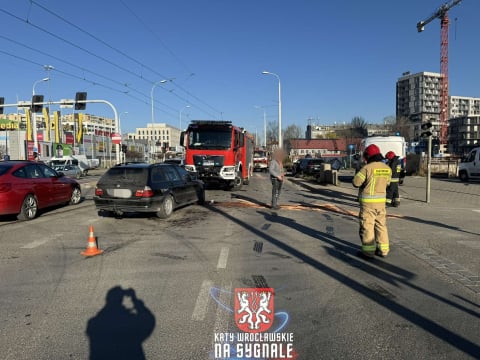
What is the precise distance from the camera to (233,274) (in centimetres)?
566

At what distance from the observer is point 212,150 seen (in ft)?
56.6

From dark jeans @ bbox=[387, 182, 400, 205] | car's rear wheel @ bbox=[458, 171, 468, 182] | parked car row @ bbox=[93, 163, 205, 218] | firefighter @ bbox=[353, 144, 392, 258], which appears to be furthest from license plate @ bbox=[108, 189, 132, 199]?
car's rear wheel @ bbox=[458, 171, 468, 182]

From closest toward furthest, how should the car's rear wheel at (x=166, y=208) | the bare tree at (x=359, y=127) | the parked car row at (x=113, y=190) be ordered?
the parked car row at (x=113, y=190) < the car's rear wheel at (x=166, y=208) < the bare tree at (x=359, y=127)

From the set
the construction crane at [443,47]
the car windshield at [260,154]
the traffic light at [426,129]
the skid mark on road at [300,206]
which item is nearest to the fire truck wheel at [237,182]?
the skid mark on road at [300,206]

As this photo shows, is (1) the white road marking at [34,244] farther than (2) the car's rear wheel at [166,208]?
No

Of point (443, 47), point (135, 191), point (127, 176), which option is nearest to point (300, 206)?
point (135, 191)

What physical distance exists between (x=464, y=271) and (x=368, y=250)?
1.35 m

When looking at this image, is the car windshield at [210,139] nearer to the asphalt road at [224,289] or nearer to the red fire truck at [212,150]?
the red fire truck at [212,150]

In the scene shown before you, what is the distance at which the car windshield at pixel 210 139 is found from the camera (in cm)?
1731

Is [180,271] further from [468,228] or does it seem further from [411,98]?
[411,98]

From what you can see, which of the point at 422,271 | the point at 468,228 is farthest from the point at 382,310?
the point at 468,228

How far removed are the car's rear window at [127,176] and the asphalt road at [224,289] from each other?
1258 millimetres

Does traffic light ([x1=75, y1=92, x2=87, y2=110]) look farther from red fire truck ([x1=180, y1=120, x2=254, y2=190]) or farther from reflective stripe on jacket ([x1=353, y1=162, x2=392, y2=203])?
reflective stripe on jacket ([x1=353, y1=162, x2=392, y2=203])

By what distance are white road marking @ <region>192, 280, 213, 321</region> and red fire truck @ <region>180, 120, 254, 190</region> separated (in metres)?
12.0
